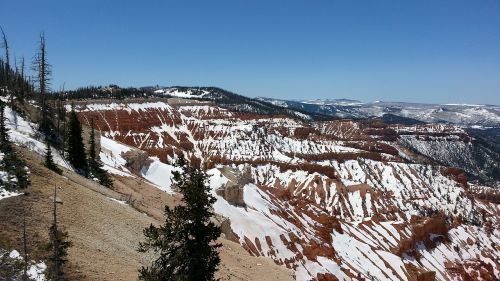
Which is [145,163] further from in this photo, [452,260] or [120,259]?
[452,260]

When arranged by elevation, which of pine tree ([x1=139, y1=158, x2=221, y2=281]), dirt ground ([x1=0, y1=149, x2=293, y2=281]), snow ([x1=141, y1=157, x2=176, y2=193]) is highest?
pine tree ([x1=139, y1=158, x2=221, y2=281])

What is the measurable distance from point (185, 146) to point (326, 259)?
131 m

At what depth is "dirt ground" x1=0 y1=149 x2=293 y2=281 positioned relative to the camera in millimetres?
22075

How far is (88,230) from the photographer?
2727 centimetres

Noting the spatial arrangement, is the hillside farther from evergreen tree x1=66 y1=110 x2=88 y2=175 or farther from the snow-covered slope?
the snow-covered slope

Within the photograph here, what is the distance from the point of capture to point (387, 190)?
182625 millimetres

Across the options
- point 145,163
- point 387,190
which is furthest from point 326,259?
point 387,190

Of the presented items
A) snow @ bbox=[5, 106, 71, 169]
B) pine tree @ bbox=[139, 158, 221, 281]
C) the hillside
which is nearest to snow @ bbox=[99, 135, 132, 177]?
snow @ bbox=[5, 106, 71, 169]

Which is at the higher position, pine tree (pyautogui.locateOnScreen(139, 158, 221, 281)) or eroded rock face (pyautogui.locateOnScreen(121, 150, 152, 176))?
pine tree (pyautogui.locateOnScreen(139, 158, 221, 281))

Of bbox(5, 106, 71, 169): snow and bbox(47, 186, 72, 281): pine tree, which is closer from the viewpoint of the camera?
bbox(47, 186, 72, 281): pine tree

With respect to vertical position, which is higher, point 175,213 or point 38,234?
point 175,213

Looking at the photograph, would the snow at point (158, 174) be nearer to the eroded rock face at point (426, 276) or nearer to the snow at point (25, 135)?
the snow at point (25, 135)

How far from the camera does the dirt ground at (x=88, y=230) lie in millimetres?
22075

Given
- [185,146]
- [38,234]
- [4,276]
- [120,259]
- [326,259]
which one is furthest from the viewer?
[185,146]
